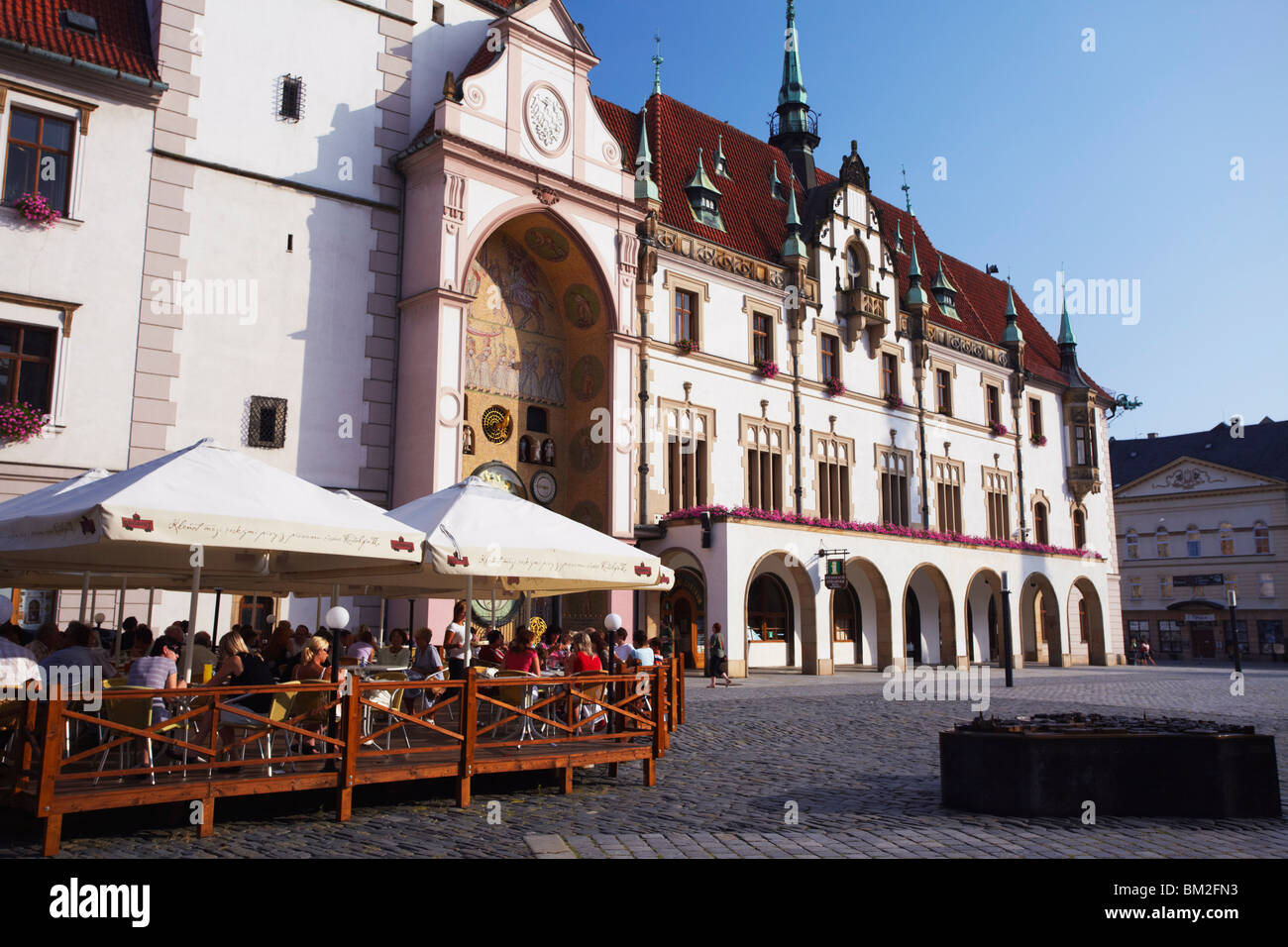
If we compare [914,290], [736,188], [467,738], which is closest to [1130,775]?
[467,738]

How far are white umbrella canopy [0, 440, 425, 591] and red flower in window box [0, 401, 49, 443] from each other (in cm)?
671

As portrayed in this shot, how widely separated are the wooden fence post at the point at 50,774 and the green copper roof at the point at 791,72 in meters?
38.5

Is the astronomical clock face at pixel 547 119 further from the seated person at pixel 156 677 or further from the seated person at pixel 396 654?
the seated person at pixel 156 677

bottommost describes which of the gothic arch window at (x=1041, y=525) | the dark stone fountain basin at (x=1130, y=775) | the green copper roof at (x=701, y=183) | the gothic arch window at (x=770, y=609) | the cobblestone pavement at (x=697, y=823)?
the cobblestone pavement at (x=697, y=823)

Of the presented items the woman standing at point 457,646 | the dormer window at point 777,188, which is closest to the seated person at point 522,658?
the woman standing at point 457,646

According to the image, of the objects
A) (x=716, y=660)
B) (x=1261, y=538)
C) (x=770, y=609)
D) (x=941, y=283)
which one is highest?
(x=941, y=283)

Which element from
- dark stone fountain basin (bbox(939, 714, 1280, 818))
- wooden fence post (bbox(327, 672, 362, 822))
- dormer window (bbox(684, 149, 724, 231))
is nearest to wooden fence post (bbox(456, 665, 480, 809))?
wooden fence post (bbox(327, 672, 362, 822))

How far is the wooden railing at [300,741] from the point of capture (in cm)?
750

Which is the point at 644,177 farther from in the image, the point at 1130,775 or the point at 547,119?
the point at 1130,775

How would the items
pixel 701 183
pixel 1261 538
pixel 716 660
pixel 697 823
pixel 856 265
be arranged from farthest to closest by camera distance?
pixel 1261 538
pixel 856 265
pixel 701 183
pixel 716 660
pixel 697 823

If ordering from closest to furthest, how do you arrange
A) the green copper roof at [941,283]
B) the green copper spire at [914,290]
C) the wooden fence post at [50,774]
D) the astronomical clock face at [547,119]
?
the wooden fence post at [50,774] → the astronomical clock face at [547,119] → the green copper spire at [914,290] → the green copper roof at [941,283]

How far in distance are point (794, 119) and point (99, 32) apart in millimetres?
26848

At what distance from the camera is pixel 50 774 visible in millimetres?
7113

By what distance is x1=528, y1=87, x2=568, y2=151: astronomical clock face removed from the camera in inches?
949
